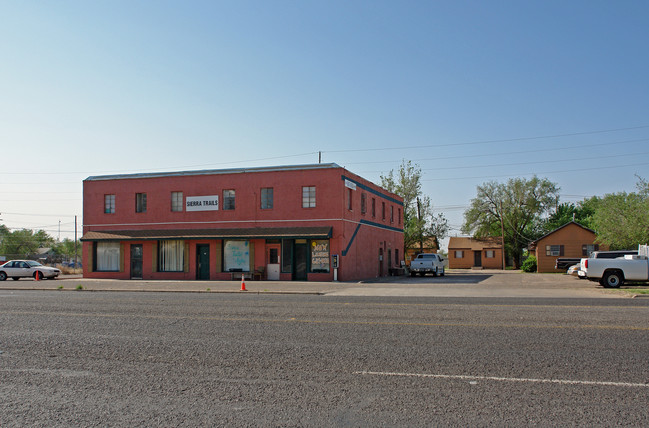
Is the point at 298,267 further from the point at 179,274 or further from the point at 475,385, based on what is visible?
the point at 475,385

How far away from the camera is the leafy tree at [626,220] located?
35406 millimetres

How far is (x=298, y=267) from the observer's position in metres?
34.0

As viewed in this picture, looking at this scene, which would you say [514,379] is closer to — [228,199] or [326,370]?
[326,370]

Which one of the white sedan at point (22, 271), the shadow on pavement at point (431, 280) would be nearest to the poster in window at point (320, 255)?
the shadow on pavement at point (431, 280)

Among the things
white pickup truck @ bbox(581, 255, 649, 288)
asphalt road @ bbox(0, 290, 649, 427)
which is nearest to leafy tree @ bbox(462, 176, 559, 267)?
white pickup truck @ bbox(581, 255, 649, 288)

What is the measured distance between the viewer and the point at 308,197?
34594mm

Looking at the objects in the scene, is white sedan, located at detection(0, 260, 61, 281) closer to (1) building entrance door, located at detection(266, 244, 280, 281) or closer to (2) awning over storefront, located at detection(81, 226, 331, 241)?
(2) awning over storefront, located at detection(81, 226, 331, 241)

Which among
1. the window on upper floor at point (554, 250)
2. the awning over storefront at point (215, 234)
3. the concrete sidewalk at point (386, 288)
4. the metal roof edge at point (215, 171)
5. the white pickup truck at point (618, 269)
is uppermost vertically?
the metal roof edge at point (215, 171)

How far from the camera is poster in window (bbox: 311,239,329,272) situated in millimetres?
33625

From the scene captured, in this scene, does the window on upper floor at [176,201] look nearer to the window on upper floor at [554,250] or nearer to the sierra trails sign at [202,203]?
the sierra trails sign at [202,203]

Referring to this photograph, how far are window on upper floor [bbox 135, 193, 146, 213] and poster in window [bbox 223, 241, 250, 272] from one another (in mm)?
7352

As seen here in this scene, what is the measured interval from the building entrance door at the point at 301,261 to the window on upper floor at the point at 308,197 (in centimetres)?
249

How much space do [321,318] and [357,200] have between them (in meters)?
24.9

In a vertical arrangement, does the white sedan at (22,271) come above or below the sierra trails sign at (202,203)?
below
